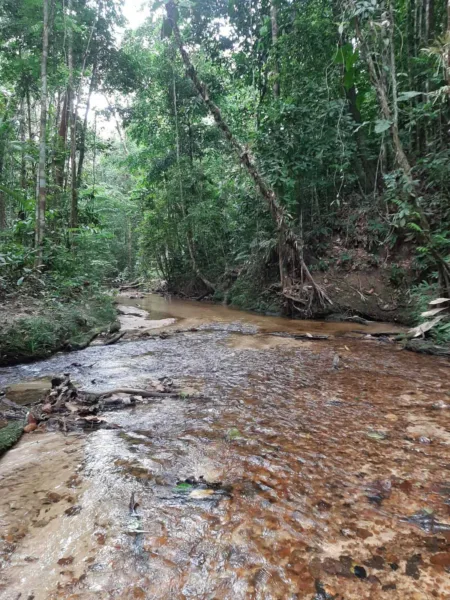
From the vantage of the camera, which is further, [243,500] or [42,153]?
[42,153]

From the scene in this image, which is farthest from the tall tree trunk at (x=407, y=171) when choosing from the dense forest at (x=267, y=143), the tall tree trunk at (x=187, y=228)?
the tall tree trunk at (x=187, y=228)

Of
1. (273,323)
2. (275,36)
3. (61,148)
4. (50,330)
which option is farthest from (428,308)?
(61,148)

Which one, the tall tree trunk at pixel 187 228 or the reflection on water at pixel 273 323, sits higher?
the tall tree trunk at pixel 187 228

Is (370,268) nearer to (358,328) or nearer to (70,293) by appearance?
(358,328)

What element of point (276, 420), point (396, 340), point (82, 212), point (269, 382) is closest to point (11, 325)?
point (269, 382)

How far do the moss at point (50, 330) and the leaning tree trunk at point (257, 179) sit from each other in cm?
472

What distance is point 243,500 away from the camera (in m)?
1.94

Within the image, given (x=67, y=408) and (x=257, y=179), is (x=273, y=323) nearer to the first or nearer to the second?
(x=257, y=179)

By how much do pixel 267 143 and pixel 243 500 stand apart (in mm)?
9807

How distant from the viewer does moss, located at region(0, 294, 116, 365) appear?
5.37m

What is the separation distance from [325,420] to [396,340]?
3.78m

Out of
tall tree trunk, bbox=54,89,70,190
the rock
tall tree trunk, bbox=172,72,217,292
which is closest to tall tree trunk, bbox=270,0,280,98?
tall tree trunk, bbox=172,72,217,292

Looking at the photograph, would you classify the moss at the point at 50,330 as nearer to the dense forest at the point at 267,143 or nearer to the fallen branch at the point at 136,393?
the dense forest at the point at 267,143

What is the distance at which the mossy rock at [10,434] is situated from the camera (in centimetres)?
254
